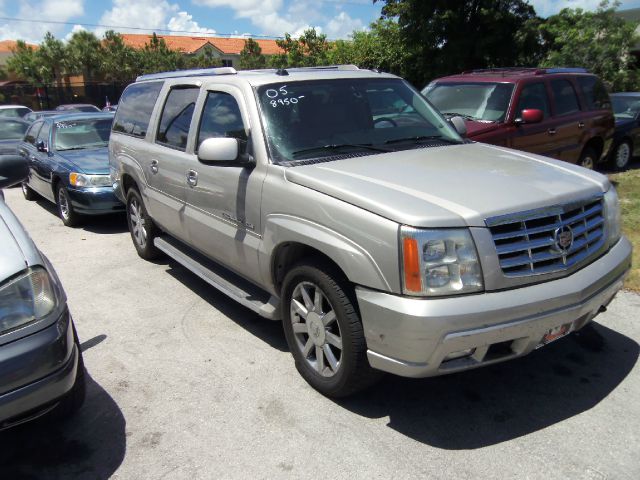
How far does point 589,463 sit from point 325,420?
139 centimetres

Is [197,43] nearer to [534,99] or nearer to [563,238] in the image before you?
[534,99]

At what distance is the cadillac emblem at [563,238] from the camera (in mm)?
2975

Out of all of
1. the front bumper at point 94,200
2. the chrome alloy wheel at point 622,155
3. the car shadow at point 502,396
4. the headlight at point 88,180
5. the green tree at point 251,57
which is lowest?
the car shadow at point 502,396

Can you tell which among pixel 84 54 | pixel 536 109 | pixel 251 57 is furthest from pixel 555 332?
pixel 251 57

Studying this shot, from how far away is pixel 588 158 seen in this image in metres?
8.83

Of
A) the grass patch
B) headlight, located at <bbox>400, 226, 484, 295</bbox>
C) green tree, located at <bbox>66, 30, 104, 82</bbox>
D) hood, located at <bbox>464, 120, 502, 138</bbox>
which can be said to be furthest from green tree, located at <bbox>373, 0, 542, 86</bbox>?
green tree, located at <bbox>66, 30, 104, 82</bbox>

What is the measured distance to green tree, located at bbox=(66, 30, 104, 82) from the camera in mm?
49844

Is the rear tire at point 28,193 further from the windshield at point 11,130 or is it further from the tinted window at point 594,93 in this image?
the tinted window at point 594,93

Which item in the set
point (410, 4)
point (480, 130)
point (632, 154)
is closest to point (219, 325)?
point (480, 130)

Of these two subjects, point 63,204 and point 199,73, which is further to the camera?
point 63,204

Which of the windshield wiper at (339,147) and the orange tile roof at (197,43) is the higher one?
the orange tile roof at (197,43)

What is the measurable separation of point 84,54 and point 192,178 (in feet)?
170

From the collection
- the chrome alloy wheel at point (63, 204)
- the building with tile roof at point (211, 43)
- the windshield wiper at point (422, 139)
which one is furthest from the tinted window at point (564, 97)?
the building with tile roof at point (211, 43)

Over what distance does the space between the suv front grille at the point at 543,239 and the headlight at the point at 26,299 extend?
2194 mm
